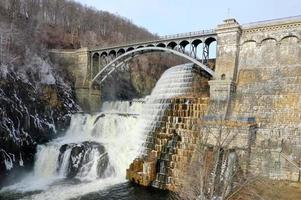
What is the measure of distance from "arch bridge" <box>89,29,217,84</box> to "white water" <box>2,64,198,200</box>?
3044mm

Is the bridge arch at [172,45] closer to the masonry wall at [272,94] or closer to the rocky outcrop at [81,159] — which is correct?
the masonry wall at [272,94]

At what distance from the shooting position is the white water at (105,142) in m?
20.7

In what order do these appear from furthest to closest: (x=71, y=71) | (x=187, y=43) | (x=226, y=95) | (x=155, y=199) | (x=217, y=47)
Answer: (x=71, y=71)
(x=187, y=43)
(x=217, y=47)
(x=226, y=95)
(x=155, y=199)

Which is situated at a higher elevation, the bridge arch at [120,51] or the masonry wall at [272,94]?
the bridge arch at [120,51]

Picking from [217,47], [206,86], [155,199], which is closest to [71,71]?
[206,86]

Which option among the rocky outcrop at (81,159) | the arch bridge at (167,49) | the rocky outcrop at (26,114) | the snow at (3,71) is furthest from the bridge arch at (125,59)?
the snow at (3,71)

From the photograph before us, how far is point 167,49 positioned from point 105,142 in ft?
32.8

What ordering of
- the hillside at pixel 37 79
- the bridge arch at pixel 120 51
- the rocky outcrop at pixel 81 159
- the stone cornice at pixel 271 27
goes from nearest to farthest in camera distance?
the stone cornice at pixel 271 27, the rocky outcrop at pixel 81 159, the hillside at pixel 37 79, the bridge arch at pixel 120 51

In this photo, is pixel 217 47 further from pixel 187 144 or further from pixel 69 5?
pixel 69 5

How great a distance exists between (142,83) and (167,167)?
27.7 m

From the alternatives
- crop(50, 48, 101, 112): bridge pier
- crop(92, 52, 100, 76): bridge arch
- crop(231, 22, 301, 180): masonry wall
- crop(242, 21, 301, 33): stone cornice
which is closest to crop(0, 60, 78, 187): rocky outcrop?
crop(50, 48, 101, 112): bridge pier

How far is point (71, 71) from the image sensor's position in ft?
122

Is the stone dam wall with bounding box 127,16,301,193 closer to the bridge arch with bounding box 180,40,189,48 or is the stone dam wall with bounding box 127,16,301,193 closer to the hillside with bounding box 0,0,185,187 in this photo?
the bridge arch with bounding box 180,40,189,48

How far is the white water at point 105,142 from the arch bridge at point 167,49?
120 inches
